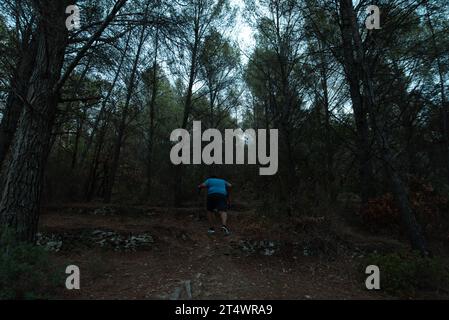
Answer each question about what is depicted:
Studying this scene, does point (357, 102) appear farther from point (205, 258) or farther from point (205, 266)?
point (205, 266)

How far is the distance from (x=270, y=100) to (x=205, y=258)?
23.5 feet

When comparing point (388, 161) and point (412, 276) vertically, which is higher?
point (388, 161)

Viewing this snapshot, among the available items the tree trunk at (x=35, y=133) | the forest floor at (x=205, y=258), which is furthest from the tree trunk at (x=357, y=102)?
the tree trunk at (x=35, y=133)

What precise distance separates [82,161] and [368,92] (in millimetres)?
11556

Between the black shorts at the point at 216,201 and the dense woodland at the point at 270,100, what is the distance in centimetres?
148

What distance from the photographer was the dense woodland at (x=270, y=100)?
15.3 ft

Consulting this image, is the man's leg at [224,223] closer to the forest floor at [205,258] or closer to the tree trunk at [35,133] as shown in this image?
the forest floor at [205,258]

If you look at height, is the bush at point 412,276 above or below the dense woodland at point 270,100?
below

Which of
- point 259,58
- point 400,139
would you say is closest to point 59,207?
point 259,58

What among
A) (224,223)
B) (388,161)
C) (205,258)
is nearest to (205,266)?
(205,258)

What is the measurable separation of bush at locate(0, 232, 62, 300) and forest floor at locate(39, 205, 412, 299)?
34 centimetres

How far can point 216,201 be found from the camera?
7.10 meters

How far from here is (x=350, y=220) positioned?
789cm

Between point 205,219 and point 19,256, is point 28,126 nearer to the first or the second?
point 19,256
